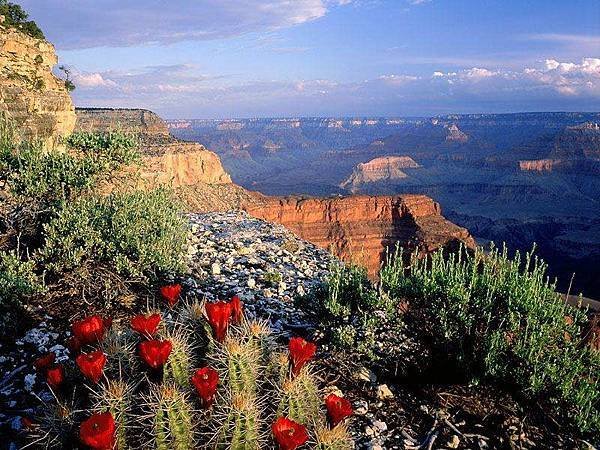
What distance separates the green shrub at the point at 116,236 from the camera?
6.57m

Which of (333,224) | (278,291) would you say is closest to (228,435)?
(278,291)

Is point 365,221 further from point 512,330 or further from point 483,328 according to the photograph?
point 512,330

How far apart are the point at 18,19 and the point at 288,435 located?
1128 inches

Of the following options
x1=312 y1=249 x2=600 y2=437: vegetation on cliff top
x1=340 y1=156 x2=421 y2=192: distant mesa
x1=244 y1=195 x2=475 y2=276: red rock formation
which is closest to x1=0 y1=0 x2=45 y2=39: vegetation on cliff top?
x1=312 y1=249 x2=600 y2=437: vegetation on cliff top

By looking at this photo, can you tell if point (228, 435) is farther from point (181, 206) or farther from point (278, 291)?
point (181, 206)

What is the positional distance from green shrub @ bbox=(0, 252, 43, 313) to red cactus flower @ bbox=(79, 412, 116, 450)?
3871 mm

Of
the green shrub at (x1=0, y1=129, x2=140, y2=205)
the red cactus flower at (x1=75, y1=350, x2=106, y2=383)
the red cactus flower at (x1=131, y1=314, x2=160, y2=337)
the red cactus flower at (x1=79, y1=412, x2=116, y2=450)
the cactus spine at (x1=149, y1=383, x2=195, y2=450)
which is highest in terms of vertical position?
the green shrub at (x1=0, y1=129, x2=140, y2=205)

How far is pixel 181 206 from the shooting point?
32.2 ft

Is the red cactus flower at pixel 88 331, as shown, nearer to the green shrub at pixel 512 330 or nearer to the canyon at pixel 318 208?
the green shrub at pixel 512 330

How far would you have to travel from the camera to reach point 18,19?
978 inches

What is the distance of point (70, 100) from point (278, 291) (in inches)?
808

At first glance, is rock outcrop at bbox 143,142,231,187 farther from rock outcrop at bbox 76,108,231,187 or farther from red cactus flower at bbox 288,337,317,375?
red cactus flower at bbox 288,337,317,375

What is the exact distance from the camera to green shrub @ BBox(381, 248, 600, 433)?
477cm

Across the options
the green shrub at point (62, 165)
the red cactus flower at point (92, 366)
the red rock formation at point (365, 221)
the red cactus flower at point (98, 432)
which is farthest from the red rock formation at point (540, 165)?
the red cactus flower at point (98, 432)
